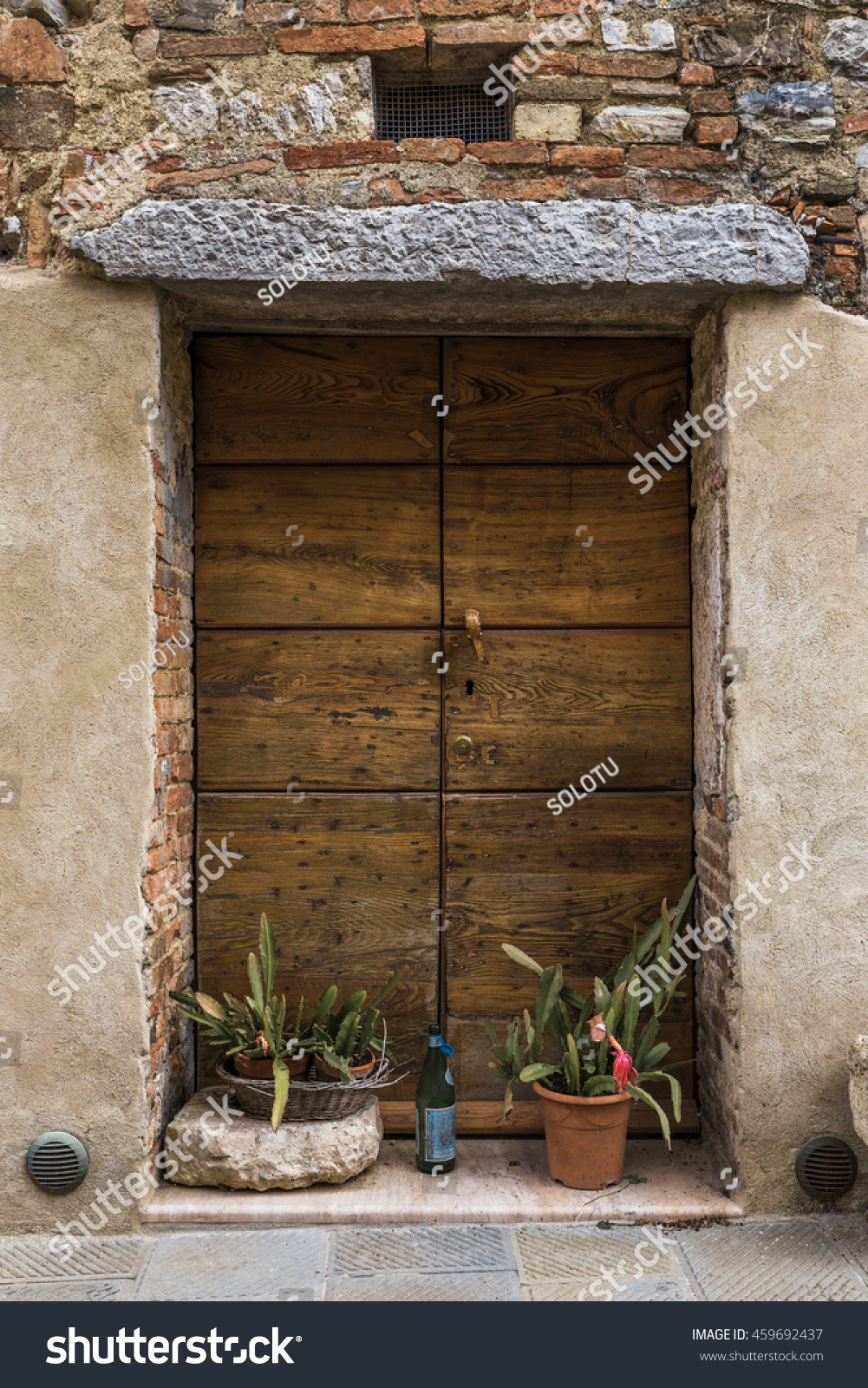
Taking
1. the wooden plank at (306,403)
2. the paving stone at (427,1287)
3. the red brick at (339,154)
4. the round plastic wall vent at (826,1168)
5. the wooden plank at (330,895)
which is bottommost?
the paving stone at (427,1287)

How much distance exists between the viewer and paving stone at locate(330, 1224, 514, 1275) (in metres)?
2.10

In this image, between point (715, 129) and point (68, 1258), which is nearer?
point (68, 1258)

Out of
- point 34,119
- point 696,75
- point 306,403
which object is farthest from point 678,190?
point 34,119

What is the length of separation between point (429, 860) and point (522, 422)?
123 cm

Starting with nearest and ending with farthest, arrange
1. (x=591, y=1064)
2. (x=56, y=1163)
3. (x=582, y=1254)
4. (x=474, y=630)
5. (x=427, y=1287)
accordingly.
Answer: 1. (x=427, y=1287)
2. (x=582, y=1254)
3. (x=56, y=1163)
4. (x=591, y=1064)
5. (x=474, y=630)

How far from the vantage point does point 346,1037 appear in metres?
2.42

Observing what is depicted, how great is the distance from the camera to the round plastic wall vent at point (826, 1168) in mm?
→ 2277

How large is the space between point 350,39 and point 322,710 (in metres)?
1.66

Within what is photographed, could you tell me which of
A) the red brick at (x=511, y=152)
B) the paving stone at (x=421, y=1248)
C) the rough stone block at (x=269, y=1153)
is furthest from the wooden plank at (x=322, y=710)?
the red brick at (x=511, y=152)

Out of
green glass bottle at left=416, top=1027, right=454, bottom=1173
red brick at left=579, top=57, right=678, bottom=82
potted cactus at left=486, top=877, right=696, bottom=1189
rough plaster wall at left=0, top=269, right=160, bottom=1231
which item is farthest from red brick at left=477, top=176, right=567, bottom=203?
green glass bottle at left=416, top=1027, right=454, bottom=1173

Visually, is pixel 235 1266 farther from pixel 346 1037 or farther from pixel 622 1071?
pixel 622 1071

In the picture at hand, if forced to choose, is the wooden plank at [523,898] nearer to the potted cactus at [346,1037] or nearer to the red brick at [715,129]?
the potted cactus at [346,1037]

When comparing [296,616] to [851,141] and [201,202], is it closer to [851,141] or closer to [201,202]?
[201,202]

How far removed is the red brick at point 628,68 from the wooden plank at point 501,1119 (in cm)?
264
